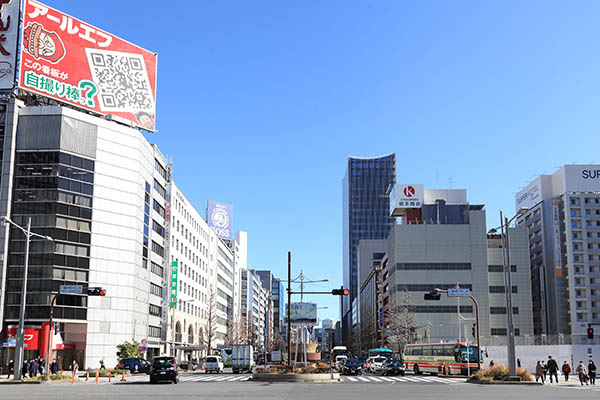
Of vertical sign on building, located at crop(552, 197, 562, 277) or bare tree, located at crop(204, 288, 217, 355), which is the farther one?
vertical sign on building, located at crop(552, 197, 562, 277)

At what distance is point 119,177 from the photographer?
74.7 metres

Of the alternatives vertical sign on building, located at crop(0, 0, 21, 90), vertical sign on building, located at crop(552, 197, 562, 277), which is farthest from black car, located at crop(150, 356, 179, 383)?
vertical sign on building, located at crop(552, 197, 562, 277)

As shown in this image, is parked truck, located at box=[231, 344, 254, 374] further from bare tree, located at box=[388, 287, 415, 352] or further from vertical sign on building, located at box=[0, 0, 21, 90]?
vertical sign on building, located at box=[0, 0, 21, 90]

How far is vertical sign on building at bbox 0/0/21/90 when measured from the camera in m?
68.0

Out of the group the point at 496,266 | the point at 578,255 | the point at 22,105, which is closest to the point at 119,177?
the point at 22,105

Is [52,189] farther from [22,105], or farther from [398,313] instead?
[398,313]

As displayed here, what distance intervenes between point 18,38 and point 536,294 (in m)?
113

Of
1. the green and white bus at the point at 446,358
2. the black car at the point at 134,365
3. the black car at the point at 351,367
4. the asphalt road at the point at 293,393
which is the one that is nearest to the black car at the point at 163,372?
the asphalt road at the point at 293,393

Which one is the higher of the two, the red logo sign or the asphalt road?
the red logo sign

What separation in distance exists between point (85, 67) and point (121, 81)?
5.15m

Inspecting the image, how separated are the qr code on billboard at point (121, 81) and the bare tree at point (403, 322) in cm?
5295

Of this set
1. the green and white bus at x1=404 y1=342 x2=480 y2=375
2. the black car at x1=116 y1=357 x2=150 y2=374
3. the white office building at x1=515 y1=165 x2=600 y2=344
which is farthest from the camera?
the white office building at x1=515 y1=165 x2=600 y2=344

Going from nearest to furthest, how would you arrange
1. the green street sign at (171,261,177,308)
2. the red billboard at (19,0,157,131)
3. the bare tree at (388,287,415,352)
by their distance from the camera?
the red billboard at (19,0,157,131)
the green street sign at (171,261,177,308)
the bare tree at (388,287,415,352)

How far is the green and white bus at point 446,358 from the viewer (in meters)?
56.7
